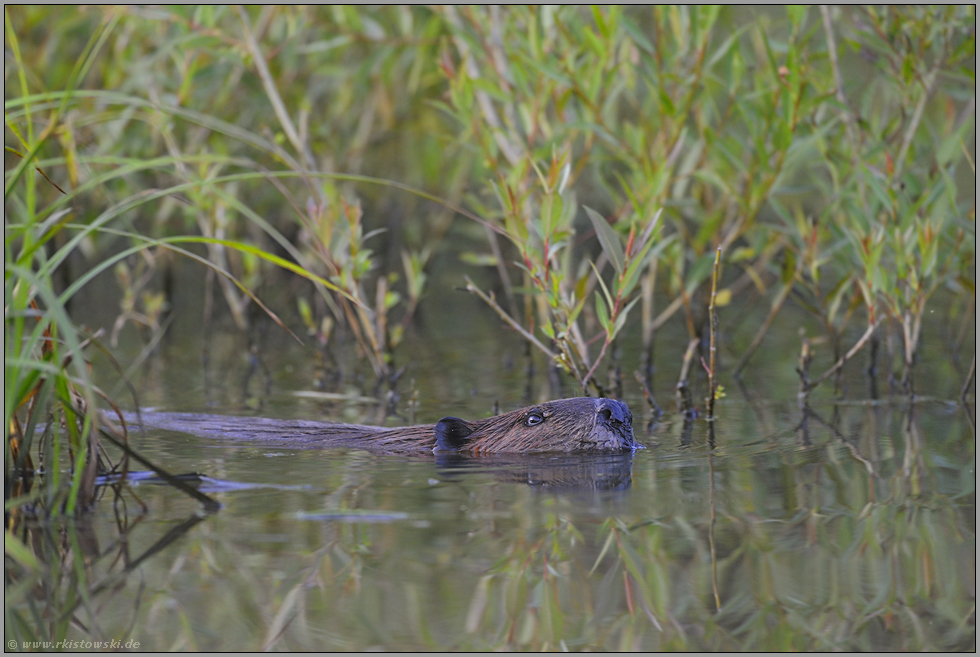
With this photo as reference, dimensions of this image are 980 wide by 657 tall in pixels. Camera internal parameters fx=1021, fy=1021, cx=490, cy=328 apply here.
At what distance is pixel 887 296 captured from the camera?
460 centimetres

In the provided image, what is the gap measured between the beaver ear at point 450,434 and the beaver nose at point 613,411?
515 mm

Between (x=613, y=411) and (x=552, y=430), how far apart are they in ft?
0.83

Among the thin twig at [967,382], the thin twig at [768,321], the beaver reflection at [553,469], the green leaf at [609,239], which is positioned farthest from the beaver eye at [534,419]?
the thin twig at [967,382]

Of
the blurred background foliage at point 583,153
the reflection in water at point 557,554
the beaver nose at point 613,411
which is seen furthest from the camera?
the blurred background foliage at point 583,153

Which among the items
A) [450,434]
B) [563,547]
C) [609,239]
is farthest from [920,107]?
[563,547]

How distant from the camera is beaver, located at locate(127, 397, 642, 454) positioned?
3.61 meters

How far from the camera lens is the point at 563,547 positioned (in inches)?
101

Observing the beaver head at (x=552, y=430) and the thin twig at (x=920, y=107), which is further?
the thin twig at (x=920, y=107)

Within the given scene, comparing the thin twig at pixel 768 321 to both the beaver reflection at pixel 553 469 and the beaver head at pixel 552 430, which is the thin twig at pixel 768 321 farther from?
the beaver reflection at pixel 553 469

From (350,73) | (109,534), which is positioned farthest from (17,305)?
(350,73)

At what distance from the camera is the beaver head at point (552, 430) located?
360cm

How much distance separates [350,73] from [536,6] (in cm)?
211

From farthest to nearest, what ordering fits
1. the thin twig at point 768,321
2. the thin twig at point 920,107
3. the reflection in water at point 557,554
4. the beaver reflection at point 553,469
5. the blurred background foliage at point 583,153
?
the thin twig at point 768,321 < the thin twig at point 920,107 < the blurred background foliage at point 583,153 < the beaver reflection at point 553,469 < the reflection in water at point 557,554

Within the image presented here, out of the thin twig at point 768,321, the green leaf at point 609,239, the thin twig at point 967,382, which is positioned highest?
the green leaf at point 609,239
